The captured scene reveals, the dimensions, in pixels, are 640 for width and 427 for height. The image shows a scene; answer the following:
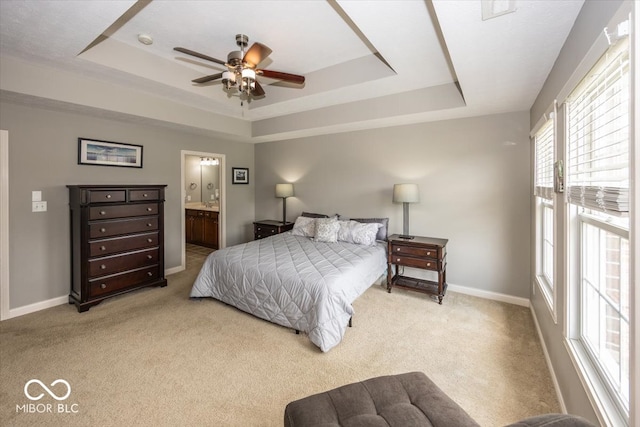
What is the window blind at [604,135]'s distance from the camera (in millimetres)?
1043

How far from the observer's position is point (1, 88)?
2.59 metres

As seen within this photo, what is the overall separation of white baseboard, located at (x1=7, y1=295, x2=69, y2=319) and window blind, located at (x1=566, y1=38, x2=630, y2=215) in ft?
16.3

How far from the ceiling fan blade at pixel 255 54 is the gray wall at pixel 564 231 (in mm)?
1925

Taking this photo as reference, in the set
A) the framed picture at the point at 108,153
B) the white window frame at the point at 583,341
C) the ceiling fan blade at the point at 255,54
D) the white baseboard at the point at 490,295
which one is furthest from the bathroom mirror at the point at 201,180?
the white window frame at the point at 583,341

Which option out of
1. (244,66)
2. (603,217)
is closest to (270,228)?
(244,66)

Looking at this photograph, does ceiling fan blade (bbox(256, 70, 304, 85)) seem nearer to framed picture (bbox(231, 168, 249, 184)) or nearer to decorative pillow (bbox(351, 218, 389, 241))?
decorative pillow (bbox(351, 218, 389, 241))

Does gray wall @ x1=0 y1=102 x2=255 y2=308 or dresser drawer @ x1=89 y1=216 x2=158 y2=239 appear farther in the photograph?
dresser drawer @ x1=89 y1=216 x2=158 y2=239

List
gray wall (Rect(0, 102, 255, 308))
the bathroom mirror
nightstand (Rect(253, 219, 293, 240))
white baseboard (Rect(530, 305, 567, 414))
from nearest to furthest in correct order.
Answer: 1. white baseboard (Rect(530, 305, 567, 414))
2. gray wall (Rect(0, 102, 255, 308))
3. nightstand (Rect(253, 219, 293, 240))
4. the bathroom mirror

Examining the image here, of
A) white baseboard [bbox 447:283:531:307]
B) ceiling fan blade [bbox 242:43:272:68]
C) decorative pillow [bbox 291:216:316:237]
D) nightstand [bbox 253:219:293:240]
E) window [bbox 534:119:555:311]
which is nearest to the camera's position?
ceiling fan blade [bbox 242:43:272:68]

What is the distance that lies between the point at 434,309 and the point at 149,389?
2880 mm

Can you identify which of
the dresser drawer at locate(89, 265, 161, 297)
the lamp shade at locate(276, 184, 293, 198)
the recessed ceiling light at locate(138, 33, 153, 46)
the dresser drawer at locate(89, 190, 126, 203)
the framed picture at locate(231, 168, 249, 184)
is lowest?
the dresser drawer at locate(89, 265, 161, 297)

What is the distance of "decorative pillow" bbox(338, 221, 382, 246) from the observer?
156 inches

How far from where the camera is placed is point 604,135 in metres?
1.16

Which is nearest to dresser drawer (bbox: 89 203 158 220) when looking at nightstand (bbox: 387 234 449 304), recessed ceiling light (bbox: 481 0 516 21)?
nightstand (bbox: 387 234 449 304)
